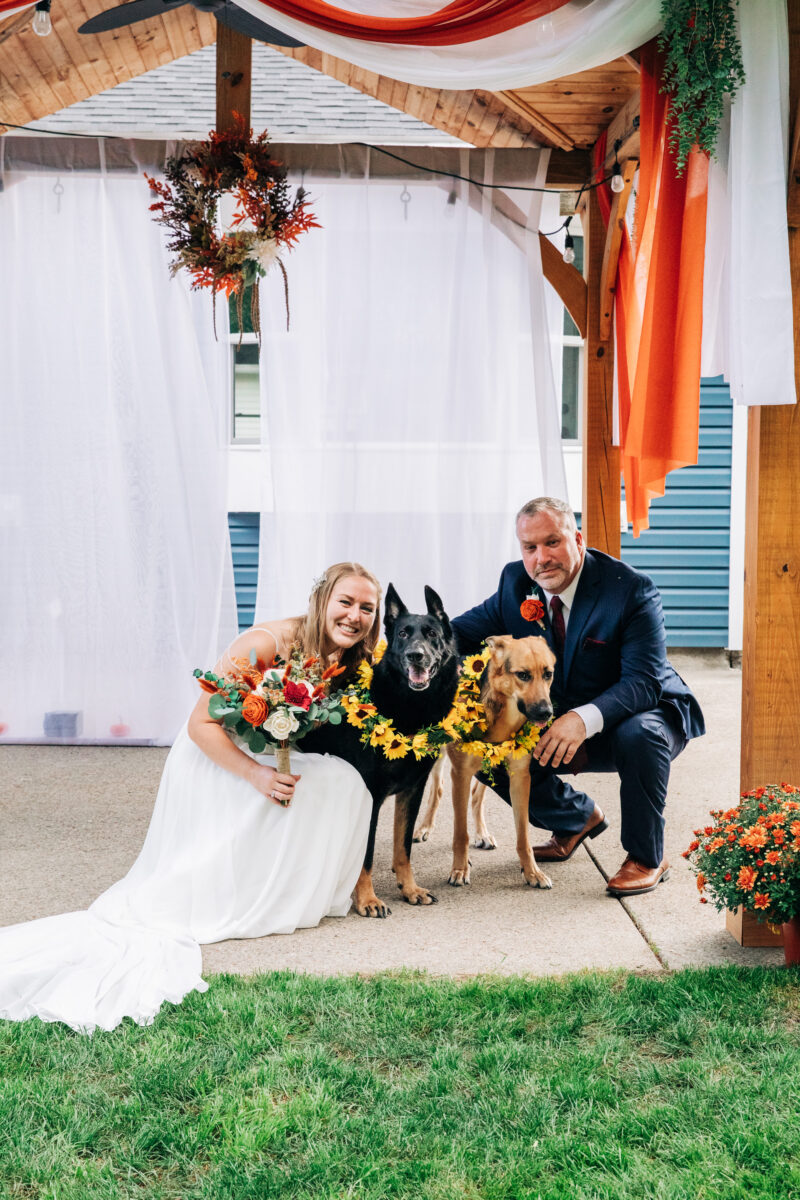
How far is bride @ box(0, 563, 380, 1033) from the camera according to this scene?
3.48 metres

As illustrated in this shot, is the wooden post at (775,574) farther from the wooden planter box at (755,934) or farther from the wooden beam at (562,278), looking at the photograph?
the wooden beam at (562,278)

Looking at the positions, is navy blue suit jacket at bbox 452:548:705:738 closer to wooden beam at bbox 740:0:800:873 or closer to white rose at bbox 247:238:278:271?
wooden beam at bbox 740:0:800:873

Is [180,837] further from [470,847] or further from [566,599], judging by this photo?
[566,599]

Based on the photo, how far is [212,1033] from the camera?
271 centimetres

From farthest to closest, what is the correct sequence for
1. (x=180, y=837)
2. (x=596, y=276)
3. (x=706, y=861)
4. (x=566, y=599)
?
(x=596, y=276)
(x=566, y=599)
(x=180, y=837)
(x=706, y=861)

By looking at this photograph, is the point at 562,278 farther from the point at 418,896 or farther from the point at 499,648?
the point at 418,896

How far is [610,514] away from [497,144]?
213 cm

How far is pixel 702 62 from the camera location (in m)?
3.02

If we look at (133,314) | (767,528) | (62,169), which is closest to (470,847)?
(767,528)

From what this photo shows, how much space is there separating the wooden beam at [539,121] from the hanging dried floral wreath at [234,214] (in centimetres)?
141

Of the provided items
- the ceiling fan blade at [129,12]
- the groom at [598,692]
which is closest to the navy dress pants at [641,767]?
the groom at [598,692]

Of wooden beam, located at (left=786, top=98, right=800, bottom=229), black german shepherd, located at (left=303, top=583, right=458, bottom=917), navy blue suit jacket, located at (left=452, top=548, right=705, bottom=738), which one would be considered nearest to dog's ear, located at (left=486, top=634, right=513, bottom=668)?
black german shepherd, located at (left=303, top=583, right=458, bottom=917)

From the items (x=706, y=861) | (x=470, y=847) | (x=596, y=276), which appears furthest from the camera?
(x=596, y=276)

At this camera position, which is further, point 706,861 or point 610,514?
point 610,514
